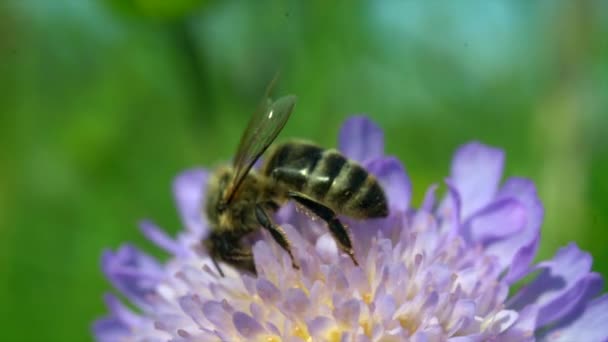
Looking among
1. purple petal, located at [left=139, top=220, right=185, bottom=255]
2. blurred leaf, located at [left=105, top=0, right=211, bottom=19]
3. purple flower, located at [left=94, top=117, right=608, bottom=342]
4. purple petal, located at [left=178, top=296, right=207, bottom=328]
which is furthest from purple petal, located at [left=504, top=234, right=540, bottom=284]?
blurred leaf, located at [left=105, top=0, right=211, bottom=19]

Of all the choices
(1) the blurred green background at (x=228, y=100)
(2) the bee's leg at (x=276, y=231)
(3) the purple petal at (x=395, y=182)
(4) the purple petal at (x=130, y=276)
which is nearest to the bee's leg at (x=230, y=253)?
(2) the bee's leg at (x=276, y=231)

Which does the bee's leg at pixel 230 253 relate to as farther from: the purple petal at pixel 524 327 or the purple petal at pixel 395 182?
the purple petal at pixel 524 327

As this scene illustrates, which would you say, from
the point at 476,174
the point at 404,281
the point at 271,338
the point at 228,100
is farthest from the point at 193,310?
the point at 228,100

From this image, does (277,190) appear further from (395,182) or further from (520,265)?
(520,265)

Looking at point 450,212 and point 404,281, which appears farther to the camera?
point 450,212

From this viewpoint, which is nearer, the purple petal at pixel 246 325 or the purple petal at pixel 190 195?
the purple petal at pixel 246 325

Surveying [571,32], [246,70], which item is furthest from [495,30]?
[246,70]

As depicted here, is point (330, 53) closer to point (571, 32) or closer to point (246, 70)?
point (246, 70)
